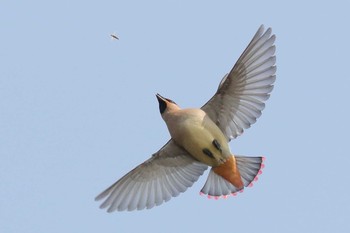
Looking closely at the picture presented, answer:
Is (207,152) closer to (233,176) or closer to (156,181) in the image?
(233,176)

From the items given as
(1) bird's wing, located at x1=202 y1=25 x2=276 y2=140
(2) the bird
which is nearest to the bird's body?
(2) the bird

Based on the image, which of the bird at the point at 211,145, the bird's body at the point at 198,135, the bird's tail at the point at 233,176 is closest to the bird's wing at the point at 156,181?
the bird at the point at 211,145

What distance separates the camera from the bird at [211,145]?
11414 mm

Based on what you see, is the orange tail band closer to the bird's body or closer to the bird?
the bird

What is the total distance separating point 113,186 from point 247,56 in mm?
2563

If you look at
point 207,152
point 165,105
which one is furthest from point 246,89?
point 165,105

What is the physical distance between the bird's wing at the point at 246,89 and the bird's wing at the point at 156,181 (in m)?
0.76

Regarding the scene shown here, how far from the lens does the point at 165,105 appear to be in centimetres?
1200

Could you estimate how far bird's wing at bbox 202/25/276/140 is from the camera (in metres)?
11.3

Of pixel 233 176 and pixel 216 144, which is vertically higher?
pixel 216 144

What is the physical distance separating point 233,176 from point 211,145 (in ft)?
2.68

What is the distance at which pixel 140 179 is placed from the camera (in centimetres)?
1238

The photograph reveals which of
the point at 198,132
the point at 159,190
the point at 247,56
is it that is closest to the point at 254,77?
the point at 247,56

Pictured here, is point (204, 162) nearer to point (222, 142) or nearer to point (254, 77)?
point (222, 142)
